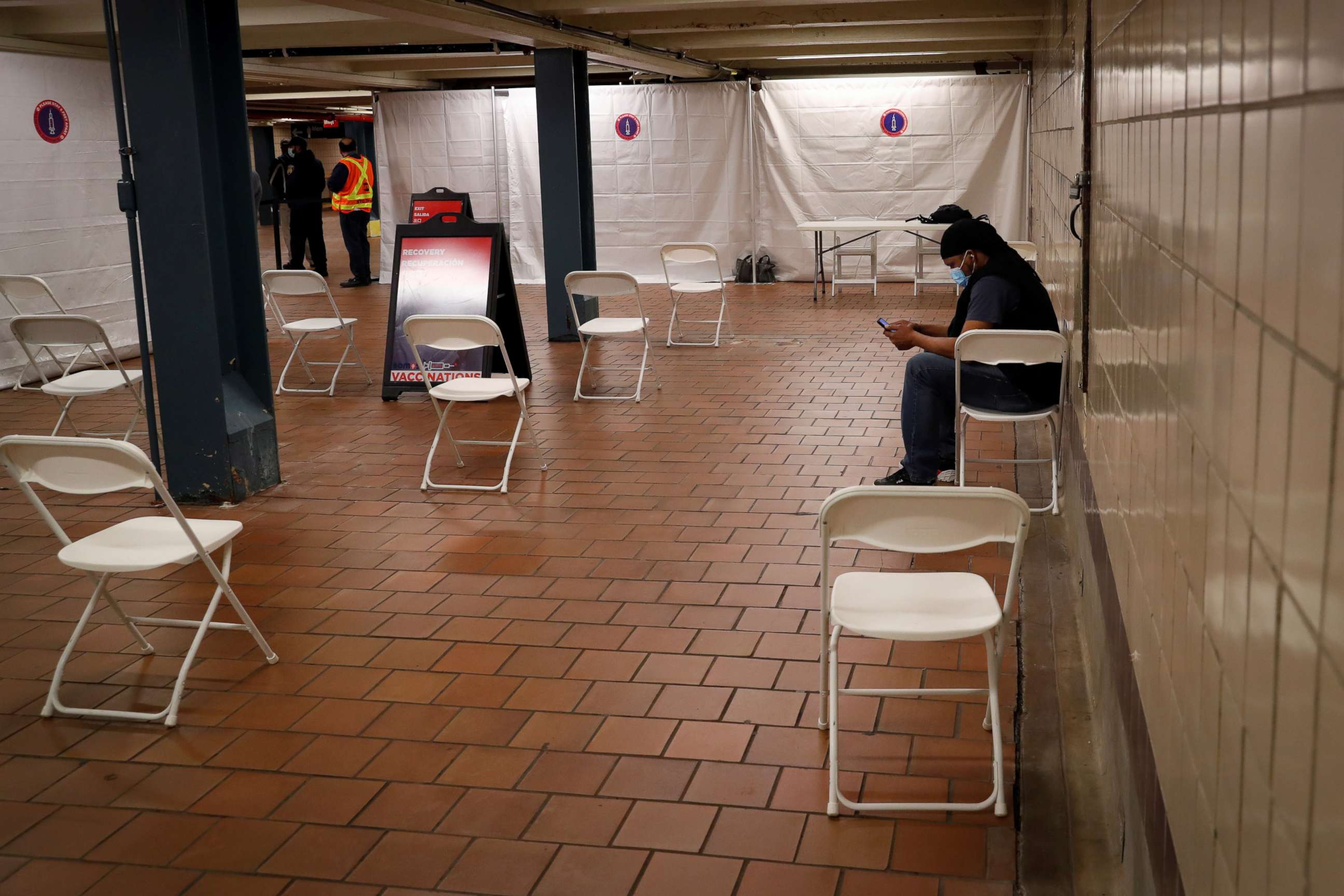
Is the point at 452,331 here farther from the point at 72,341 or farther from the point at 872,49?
the point at 872,49

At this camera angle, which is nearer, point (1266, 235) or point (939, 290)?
point (1266, 235)

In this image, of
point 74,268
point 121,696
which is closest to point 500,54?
point 74,268

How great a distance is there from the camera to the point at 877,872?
2.56m

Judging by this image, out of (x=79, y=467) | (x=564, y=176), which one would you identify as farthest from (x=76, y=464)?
(x=564, y=176)

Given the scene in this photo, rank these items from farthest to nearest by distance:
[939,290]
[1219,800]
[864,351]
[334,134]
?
1. [334,134]
2. [939,290]
3. [864,351]
4. [1219,800]

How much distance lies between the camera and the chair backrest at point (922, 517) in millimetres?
2730

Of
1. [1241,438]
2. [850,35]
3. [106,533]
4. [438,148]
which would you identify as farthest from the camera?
[438,148]

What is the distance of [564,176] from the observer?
9.50 meters

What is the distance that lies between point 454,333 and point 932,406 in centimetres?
217

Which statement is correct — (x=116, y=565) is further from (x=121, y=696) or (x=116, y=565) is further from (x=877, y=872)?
(x=877, y=872)

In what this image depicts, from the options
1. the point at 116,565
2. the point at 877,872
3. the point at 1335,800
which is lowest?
the point at 877,872

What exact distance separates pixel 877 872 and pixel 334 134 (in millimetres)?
29655

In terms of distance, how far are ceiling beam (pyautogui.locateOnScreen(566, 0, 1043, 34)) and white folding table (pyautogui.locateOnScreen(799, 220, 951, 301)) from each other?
251 cm

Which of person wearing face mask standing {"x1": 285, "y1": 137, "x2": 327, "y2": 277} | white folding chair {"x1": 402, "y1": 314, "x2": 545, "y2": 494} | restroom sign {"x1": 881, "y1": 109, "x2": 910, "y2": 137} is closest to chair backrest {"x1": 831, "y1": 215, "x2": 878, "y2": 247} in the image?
restroom sign {"x1": 881, "y1": 109, "x2": 910, "y2": 137}
